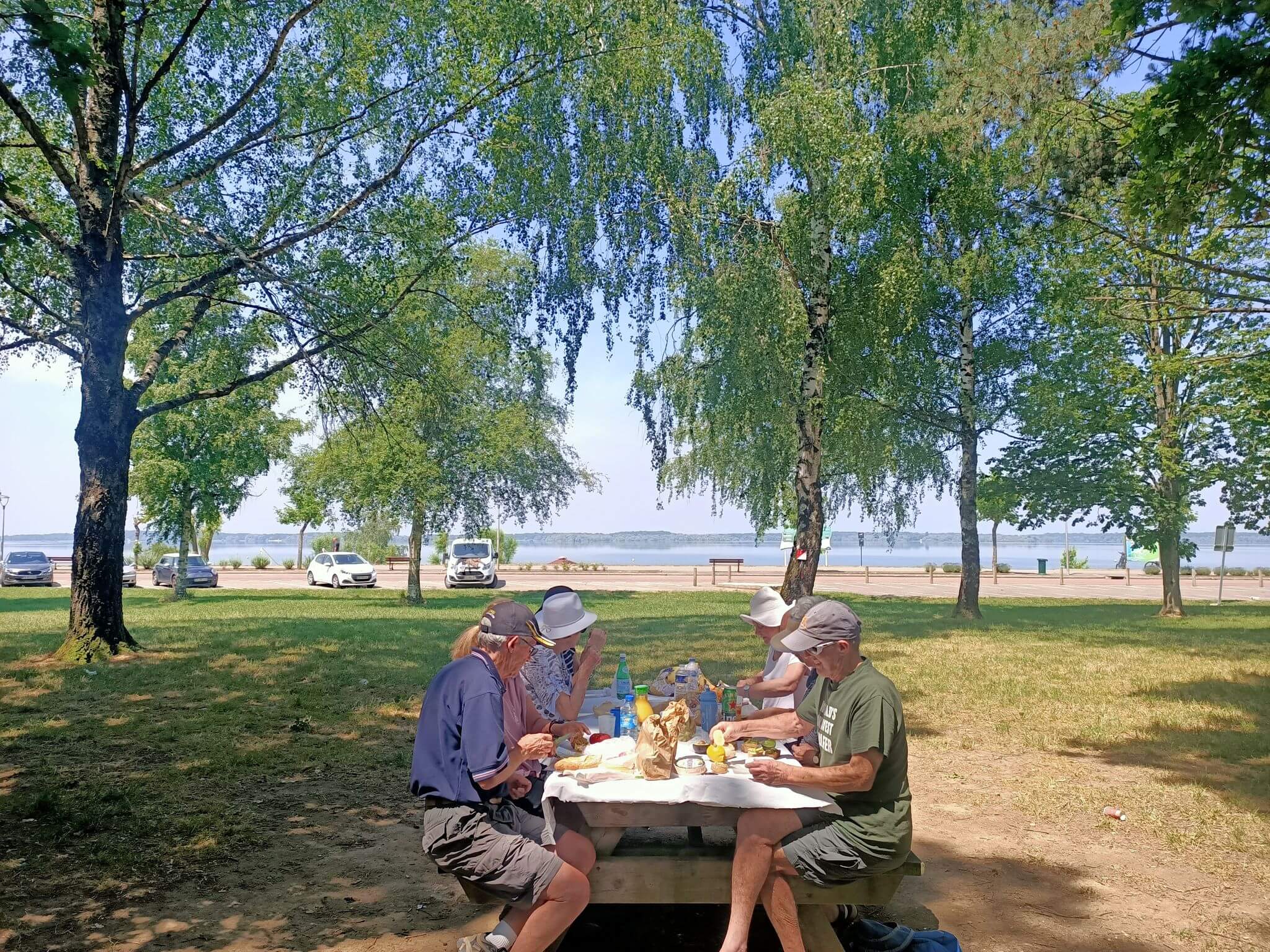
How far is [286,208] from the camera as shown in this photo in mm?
14281

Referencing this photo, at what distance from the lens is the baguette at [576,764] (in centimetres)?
419

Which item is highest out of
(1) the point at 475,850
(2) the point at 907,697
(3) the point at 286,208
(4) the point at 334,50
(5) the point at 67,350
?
(4) the point at 334,50

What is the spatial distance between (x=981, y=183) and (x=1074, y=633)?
888cm

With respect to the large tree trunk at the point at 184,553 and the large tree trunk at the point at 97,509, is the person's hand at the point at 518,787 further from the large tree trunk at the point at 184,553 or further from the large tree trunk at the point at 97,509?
the large tree trunk at the point at 184,553

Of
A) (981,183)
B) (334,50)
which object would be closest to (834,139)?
(981,183)

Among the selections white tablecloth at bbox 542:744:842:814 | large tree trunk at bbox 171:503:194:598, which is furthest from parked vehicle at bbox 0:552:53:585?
white tablecloth at bbox 542:744:842:814

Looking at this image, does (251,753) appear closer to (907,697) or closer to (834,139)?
(907,697)

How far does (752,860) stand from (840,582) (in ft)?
120

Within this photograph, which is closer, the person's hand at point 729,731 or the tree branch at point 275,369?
the person's hand at point 729,731

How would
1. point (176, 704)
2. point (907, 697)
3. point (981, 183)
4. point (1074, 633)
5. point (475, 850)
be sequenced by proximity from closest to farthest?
point (475, 850), point (176, 704), point (907, 697), point (981, 183), point (1074, 633)

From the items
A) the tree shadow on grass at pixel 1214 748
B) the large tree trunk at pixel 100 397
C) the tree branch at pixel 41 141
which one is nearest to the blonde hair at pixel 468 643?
the tree shadow on grass at pixel 1214 748

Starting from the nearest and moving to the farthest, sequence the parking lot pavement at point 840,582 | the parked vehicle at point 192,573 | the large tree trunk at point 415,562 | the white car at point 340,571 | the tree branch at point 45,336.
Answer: the tree branch at point 45,336 < the large tree trunk at point 415,562 < the parking lot pavement at point 840,582 < the parked vehicle at point 192,573 < the white car at point 340,571

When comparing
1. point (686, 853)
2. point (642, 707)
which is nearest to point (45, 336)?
point (642, 707)

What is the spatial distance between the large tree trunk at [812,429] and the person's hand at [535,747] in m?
11.8
